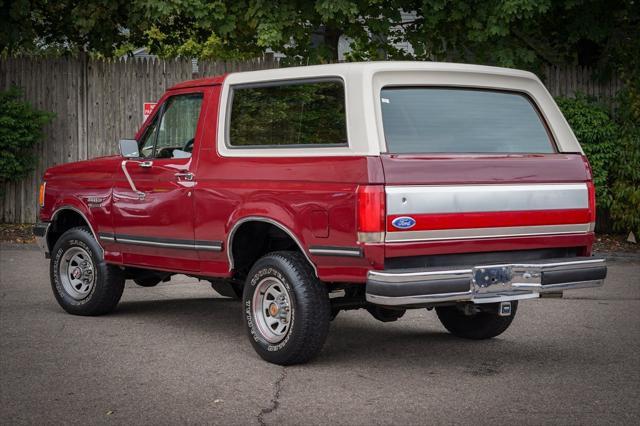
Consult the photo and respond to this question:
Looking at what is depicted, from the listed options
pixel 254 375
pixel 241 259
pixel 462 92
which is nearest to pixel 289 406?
pixel 254 375

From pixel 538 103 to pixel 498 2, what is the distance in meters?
7.47

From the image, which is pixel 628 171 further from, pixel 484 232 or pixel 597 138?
pixel 484 232

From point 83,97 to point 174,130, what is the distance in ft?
29.4

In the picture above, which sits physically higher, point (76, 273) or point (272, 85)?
point (272, 85)

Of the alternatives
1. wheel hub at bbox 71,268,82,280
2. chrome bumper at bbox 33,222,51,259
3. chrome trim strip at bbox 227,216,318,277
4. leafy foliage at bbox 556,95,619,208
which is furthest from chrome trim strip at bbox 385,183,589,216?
leafy foliage at bbox 556,95,619,208

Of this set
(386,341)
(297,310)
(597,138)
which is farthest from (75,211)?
(597,138)

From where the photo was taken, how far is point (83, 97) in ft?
56.8

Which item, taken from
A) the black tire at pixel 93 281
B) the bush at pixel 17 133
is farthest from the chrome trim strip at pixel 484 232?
the bush at pixel 17 133

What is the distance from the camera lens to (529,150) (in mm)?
7676

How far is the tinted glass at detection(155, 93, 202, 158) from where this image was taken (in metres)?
8.48

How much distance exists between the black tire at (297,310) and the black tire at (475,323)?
1540mm

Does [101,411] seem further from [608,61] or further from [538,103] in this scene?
[608,61]

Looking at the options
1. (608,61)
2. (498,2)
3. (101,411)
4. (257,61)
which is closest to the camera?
(101,411)

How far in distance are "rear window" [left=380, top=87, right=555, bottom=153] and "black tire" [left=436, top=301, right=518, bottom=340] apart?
141 cm
